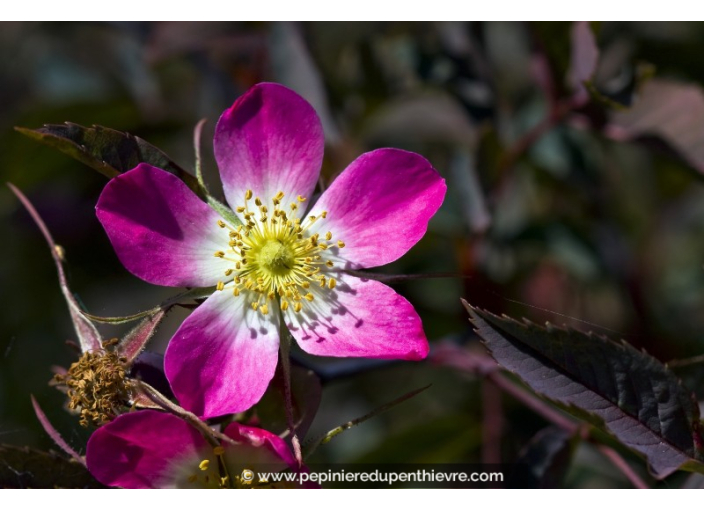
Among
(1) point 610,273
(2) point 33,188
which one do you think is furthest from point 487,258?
(2) point 33,188

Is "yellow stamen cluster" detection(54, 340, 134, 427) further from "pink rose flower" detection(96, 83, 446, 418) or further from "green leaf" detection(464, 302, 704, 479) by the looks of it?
"green leaf" detection(464, 302, 704, 479)

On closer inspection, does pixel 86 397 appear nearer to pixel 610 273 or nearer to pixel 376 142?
pixel 376 142

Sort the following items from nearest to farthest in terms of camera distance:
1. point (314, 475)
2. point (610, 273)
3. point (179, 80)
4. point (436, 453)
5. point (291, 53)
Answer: point (314, 475) → point (436, 453) → point (291, 53) → point (610, 273) → point (179, 80)

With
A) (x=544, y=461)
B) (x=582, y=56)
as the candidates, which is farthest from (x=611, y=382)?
(x=582, y=56)

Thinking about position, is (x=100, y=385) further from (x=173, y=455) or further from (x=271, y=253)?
(x=271, y=253)

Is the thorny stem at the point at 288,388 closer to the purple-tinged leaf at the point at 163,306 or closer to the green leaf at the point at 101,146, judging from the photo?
the purple-tinged leaf at the point at 163,306
